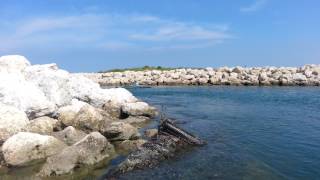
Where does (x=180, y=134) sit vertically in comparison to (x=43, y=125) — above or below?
below

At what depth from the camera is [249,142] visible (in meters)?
22.3

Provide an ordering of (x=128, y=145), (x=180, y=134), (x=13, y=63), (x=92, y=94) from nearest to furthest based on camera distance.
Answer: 1. (x=180, y=134)
2. (x=128, y=145)
3. (x=13, y=63)
4. (x=92, y=94)

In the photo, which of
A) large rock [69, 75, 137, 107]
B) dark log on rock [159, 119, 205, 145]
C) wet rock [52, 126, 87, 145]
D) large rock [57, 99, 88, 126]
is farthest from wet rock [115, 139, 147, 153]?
large rock [69, 75, 137, 107]

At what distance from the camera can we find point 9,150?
1872cm

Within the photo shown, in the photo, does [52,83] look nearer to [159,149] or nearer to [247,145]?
[159,149]

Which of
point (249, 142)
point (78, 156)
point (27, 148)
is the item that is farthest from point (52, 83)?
point (249, 142)

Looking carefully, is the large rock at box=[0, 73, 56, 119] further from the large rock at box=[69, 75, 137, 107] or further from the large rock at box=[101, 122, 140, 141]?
the large rock at box=[69, 75, 137, 107]

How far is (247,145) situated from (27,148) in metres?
10.4

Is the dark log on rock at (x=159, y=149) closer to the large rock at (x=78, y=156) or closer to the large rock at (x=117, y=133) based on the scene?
the large rock at (x=78, y=156)

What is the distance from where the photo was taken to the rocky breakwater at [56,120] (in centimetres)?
1852

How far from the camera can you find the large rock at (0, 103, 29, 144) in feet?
69.1

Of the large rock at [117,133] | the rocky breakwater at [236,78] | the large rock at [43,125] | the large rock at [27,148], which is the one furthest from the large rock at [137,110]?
the rocky breakwater at [236,78]

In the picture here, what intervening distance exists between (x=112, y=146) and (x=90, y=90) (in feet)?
44.0

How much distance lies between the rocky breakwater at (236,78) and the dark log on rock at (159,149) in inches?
A: 1632
